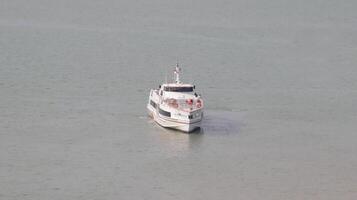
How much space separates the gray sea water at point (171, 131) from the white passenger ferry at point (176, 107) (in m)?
0.80

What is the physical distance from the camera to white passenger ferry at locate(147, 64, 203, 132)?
82375 millimetres

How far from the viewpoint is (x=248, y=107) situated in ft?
301

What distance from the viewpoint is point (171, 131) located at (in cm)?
8331

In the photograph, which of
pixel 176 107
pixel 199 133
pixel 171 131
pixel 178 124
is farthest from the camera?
pixel 176 107

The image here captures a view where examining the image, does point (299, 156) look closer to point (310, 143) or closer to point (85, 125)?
point (310, 143)

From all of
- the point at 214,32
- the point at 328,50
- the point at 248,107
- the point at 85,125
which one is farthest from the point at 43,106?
the point at 214,32

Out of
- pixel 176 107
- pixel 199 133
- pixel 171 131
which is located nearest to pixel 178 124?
pixel 171 131

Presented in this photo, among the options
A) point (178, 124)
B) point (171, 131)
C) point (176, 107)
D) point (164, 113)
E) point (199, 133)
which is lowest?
point (171, 131)

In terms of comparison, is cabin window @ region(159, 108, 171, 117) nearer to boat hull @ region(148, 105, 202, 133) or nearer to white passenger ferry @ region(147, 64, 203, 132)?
white passenger ferry @ region(147, 64, 203, 132)

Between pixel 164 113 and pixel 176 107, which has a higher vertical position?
pixel 176 107

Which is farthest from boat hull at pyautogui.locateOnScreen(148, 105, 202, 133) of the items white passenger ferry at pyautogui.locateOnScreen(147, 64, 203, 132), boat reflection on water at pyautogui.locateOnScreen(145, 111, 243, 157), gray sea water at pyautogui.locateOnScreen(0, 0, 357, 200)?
gray sea water at pyautogui.locateOnScreen(0, 0, 357, 200)

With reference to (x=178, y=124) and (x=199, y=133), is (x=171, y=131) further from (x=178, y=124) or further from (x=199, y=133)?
(x=199, y=133)

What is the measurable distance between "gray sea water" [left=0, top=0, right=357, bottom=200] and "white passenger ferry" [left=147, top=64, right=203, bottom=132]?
0.80 metres

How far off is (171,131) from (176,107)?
2.03 meters
